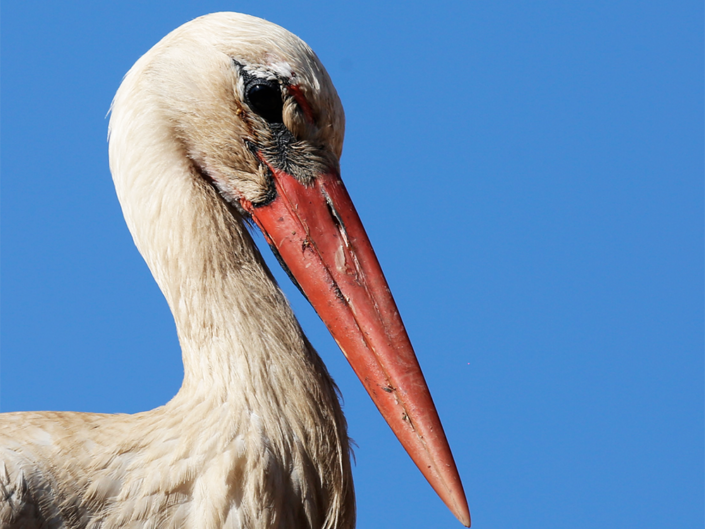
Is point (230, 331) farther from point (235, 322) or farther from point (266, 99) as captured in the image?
point (266, 99)

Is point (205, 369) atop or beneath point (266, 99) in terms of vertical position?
beneath

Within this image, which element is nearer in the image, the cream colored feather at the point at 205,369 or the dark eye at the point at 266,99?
the cream colored feather at the point at 205,369

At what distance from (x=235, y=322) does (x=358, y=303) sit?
0.69 feet

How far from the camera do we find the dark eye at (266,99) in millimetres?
1377

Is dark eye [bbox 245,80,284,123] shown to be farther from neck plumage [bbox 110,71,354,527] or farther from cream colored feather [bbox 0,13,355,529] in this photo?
neck plumage [bbox 110,71,354,527]

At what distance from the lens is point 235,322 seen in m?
1.34

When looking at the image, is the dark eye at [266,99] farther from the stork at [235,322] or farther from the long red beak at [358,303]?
the long red beak at [358,303]

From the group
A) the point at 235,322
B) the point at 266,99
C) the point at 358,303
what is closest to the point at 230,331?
the point at 235,322

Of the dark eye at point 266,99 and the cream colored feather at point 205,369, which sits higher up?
the dark eye at point 266,99

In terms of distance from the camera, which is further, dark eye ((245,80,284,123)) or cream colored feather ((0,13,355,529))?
dark eye ((245,80,284,123))

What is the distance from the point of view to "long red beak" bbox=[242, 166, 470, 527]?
1304 millimetres

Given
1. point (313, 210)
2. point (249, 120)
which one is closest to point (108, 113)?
point (249, 120)

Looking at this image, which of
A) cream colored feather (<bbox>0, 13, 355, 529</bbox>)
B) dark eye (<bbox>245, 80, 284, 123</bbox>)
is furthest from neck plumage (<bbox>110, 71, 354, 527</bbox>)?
dark eye (<bbox>245, 80, 284, 123</bbox>)

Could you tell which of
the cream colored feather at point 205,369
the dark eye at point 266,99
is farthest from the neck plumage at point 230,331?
the dark eye at point 266,99
